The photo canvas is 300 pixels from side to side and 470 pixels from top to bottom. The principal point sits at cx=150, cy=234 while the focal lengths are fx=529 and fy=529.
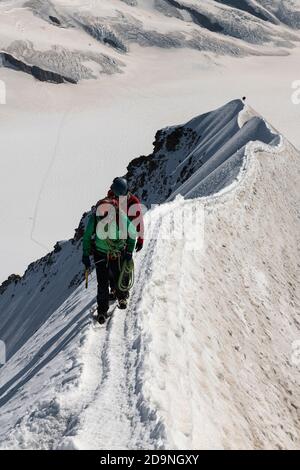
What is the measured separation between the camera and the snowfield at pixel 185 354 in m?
7.66

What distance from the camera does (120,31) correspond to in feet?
503

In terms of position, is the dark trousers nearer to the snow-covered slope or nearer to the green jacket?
the green jacket

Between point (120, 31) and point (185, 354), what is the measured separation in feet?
513

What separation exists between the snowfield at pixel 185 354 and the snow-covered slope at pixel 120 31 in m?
117

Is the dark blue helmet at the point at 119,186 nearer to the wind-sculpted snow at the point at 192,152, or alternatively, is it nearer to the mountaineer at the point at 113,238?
the mountaineer at the point at 113,238

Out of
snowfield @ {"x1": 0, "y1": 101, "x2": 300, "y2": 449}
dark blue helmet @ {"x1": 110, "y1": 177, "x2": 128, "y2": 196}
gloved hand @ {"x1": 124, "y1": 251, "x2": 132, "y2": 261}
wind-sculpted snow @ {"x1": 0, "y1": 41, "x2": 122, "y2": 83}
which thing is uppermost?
dark blue helmet @ {"x1": 110, "y1": 177, "x2": 128, "y2": 196}

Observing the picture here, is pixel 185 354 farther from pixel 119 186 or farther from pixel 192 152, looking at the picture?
pixel 192 152

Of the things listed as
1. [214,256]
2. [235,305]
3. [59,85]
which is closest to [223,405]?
[235,305]

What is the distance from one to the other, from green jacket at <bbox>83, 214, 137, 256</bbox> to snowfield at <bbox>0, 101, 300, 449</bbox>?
137 centimetres

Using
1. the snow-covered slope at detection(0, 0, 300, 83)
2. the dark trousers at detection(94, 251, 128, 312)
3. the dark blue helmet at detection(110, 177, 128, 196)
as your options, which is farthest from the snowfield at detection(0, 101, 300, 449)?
the snow-covered slope at detection(0, 0, 300, 83)

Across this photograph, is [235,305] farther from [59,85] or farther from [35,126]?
[59,85]

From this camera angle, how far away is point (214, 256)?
15.9 metres

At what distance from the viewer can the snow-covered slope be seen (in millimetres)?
132250

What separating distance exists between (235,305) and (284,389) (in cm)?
255
